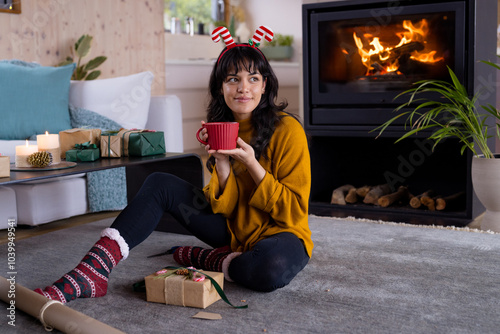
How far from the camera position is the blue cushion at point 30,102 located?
3059mm

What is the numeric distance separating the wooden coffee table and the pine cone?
56 mm

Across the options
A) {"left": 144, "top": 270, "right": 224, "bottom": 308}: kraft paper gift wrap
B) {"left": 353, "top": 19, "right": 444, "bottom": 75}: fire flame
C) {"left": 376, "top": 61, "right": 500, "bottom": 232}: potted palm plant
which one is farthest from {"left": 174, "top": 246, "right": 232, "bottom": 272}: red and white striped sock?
{"left": 353, "top": 19, "right": 444, "bottom": 75}: fire flame

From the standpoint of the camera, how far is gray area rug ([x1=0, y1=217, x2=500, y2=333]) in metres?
1.49

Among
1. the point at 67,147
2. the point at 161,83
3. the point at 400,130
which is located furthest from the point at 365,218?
the point at 161,83

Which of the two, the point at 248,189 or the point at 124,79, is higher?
the point at 124,79

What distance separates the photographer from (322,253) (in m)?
2.18

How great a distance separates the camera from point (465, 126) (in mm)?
2537

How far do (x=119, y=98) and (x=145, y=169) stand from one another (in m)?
0.70

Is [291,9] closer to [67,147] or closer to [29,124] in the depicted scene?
[29,124]

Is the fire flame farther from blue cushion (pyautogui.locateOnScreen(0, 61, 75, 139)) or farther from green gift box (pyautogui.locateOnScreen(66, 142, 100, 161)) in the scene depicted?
blue cushion (pyautogui.locateOnScreen(0, 61, 75, 139))

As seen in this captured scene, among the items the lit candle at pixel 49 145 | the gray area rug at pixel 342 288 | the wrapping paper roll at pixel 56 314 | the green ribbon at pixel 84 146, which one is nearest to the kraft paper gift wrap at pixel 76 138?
the green ribbon at pixel 84 146

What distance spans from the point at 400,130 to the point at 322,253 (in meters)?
0.84

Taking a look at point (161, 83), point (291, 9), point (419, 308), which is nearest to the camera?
point (419, 308)

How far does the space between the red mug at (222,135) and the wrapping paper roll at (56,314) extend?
55cm
